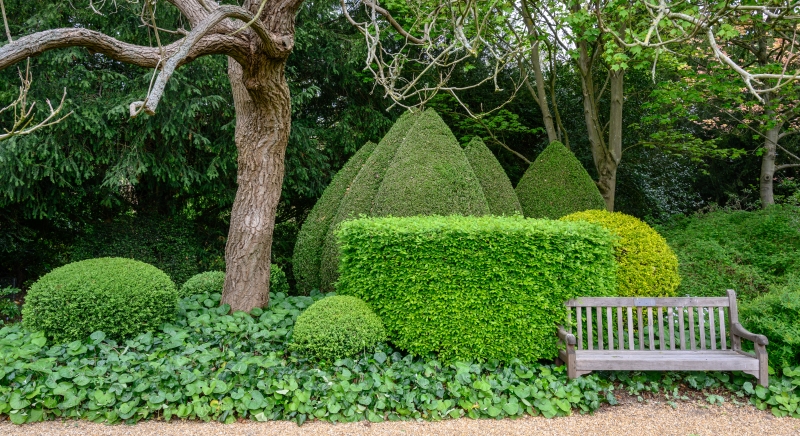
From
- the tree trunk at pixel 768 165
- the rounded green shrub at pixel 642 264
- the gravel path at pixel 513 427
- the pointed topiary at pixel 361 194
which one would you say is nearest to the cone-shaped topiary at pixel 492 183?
the pointed topiary at pixel 361 194

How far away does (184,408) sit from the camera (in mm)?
3486

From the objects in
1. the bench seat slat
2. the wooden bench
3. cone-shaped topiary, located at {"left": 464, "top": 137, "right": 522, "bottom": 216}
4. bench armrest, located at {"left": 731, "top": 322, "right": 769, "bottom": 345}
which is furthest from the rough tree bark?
bench armrest, located at {"left": 731, "top": 322, "right": 769, "bottom": 345}

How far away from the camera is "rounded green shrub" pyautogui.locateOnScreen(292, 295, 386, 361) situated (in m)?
4.05

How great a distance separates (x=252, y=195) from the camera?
17.5ft

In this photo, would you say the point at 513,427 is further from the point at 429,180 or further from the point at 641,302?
the point at 429,180

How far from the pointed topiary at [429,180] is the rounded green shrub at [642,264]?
1465 mm

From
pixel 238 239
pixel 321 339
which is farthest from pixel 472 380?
pixel 238 239

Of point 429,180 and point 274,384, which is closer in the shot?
point 274,384

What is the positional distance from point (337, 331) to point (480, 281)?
130 centimetres

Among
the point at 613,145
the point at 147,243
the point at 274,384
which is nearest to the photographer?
the point at 274,384

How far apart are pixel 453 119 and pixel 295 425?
8932 mm

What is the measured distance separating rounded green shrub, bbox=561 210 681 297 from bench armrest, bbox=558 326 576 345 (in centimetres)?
122

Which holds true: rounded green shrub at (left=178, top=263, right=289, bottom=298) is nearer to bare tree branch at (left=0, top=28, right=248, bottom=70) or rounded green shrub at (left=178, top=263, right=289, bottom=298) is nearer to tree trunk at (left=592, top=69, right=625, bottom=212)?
bare tree branch at (left=0, top=28, right=248, bottom=70)

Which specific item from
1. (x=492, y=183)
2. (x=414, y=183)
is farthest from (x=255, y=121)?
(x=492, y=183)
